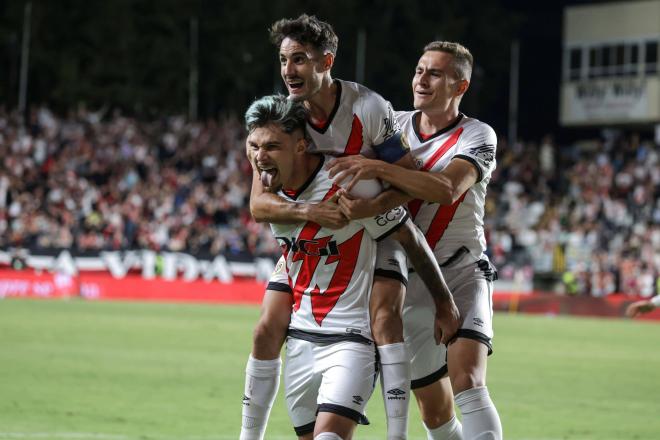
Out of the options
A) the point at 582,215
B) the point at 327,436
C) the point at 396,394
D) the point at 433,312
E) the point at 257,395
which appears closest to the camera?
the point at 327,436

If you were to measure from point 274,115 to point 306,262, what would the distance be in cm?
80

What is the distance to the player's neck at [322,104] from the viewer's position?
657cm

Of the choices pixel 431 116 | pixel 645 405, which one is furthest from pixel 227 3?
pixel 431 116

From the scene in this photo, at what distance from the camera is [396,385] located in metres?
6.44

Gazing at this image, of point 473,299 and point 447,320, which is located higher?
point 473,299

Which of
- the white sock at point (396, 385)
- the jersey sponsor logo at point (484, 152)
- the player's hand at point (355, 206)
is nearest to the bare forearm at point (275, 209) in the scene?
the player's hand at point (355, 206)

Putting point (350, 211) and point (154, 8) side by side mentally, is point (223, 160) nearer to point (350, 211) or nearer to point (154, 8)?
point (154, 8)

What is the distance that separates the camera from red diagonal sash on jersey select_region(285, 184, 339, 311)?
632cm

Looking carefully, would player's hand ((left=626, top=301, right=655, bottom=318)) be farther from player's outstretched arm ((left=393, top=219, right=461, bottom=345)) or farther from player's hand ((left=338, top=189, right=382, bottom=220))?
player's hand ((left=338, top=189, right=382, bottom=220))

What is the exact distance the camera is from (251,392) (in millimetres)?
6855

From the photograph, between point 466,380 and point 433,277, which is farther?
point 466,380

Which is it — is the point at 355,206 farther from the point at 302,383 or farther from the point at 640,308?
the point at 640,308

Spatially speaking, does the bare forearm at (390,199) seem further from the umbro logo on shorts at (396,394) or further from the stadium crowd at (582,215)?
the stadium crowd at (582,215)

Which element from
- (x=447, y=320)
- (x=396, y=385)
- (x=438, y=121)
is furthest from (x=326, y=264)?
(x=438, y=121)
